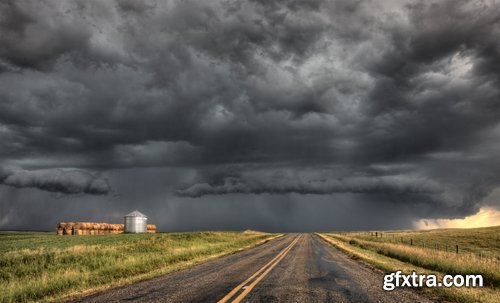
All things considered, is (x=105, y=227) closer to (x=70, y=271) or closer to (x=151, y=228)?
(x=151, y=228)

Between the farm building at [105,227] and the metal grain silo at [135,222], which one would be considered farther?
the metal grain silo at [135,222]

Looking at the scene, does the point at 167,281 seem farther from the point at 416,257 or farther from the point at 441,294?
the point at 416,257

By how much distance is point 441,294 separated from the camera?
1077 centimetres

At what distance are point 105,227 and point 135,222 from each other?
7515 mm

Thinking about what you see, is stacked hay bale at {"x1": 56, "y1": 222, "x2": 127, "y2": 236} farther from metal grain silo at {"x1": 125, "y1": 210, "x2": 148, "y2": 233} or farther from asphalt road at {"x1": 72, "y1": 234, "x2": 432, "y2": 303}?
asphalt road at {"x1": 72, "y1": 234, "x2": 432, "y2": 303}

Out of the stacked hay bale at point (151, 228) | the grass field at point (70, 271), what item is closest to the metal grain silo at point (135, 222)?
the stacked hay bale at point (151, 228)

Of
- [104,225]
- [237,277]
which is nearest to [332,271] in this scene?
[237,277]

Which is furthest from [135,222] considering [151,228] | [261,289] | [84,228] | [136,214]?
[261,289]

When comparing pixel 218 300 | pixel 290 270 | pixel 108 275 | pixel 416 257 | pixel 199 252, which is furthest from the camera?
pixel 199 252

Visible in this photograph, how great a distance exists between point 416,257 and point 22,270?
71.1 ft

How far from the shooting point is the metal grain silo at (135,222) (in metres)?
98.1

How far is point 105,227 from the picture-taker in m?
96.5

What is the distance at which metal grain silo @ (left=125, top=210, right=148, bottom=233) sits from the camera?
322 ft

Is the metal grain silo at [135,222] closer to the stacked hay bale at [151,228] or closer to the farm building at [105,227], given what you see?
the farm building at [105,227]
